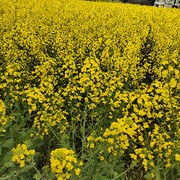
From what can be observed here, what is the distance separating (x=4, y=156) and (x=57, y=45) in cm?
283

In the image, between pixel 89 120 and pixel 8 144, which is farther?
pixel 89 120

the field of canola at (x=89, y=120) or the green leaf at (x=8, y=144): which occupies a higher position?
the field of canola at (x=89, y=120)

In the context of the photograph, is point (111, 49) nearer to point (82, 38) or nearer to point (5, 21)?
point (82, 38)

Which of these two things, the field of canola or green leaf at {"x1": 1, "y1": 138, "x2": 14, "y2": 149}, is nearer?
the field of canola

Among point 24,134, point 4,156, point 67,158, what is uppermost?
point 67,158

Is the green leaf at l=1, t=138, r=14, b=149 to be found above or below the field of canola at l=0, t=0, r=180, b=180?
below

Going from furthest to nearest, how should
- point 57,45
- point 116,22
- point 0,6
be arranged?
point 0,6 → point 116,22 → point 57,45

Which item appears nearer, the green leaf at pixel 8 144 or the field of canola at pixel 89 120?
the field of canola at pixel 89 120

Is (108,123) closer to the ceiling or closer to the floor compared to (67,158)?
closer to the floor

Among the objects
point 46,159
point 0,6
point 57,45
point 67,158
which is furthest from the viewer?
point 0,6

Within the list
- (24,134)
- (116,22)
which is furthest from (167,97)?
(116,22)

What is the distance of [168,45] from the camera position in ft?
15.9

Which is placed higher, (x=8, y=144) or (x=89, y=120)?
(x=89, y=120)

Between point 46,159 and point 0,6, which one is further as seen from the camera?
point 0,6
